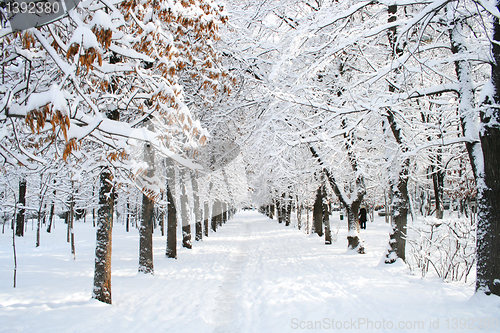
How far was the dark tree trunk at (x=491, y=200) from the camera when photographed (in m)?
5.01

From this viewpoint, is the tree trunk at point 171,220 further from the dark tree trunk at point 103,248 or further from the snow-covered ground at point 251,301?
the dark tree trunk at point 103,248

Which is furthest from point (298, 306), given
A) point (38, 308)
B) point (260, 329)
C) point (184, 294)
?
point (38, 308)

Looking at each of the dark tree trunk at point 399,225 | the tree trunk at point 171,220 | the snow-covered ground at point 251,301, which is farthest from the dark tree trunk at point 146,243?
the dark tree trunk at point 399,225

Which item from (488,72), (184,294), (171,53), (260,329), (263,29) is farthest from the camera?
(263,29)

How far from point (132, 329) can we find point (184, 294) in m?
2.17

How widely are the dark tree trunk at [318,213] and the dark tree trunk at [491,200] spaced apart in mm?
12698

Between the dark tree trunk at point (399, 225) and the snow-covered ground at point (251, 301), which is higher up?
the dark tree trunk at point (399, 225)

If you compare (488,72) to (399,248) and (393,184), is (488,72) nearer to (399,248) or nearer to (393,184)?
(393,184)

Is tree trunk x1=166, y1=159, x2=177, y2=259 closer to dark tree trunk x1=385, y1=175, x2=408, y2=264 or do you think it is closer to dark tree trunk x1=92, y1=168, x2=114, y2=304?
dark tree trunk x1=92, y1=168, x2=114, y2=304

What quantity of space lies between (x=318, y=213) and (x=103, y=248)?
15.4 meters

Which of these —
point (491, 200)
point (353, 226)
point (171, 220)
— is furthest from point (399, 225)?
point (171, 220)

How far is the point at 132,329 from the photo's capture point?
15.7 feet

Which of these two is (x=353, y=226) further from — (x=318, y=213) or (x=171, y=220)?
(x=171, y=220)

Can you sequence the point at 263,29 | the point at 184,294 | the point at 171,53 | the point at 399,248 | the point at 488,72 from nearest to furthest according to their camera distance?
the point at 171,53, the point at 184,294, the point at 488,72, the point at 399,248, the point at 263,29
